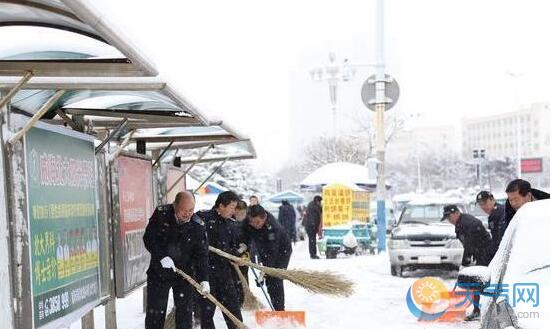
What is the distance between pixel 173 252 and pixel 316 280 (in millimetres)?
2369

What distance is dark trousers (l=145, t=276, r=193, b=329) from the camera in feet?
23.8

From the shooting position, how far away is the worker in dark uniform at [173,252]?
Answer: 7.27 meters

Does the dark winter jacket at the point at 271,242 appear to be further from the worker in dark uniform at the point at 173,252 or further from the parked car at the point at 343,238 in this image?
the parked car at the point at 343,238

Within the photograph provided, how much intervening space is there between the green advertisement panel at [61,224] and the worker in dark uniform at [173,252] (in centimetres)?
51

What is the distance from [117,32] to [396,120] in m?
50.0

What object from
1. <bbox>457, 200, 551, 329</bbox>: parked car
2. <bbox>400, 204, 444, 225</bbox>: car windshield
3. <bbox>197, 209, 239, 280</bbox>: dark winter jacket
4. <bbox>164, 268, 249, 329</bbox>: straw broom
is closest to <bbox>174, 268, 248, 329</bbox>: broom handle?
<bbox>164, 268, 249, 329</bbox>: straw broom

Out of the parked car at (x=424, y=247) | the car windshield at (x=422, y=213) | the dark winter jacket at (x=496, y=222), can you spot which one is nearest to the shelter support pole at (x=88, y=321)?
the dark winter jacket at (x=496, y=222)

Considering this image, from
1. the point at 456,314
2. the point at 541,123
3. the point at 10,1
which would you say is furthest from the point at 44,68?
the point at 541,123

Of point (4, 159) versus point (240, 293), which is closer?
point (4, 159)

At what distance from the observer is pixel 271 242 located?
959cm

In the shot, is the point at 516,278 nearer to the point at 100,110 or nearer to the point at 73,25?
the point at 73,25

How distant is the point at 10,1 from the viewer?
3988 millimetres

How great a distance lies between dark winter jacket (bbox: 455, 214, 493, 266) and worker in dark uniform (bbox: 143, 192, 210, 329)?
4.48 meters

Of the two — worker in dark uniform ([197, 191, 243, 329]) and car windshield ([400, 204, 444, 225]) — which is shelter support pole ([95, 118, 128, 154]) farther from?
car windshield ([400, 204, 444, 225])
